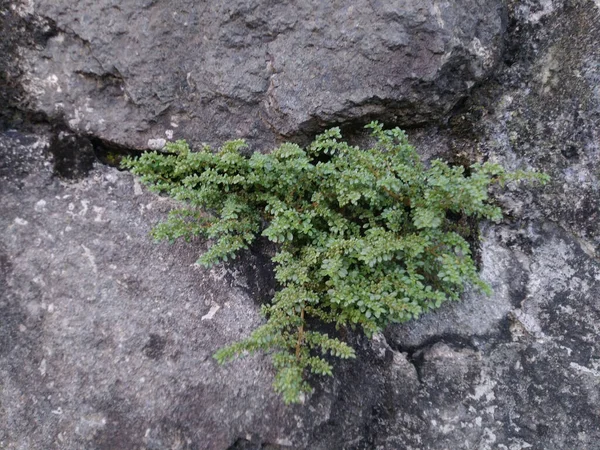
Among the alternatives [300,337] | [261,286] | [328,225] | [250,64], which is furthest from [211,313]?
[250,64]

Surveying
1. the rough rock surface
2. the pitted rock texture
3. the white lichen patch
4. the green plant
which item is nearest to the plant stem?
the green plant

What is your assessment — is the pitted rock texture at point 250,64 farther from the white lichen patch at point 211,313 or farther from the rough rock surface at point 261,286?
the white lichen patch at point 211,313

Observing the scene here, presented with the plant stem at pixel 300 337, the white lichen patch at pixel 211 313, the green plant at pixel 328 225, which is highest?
the green plant at pixel 328 225

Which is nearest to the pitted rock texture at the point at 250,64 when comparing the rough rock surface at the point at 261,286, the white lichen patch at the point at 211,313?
the rough rock surface at the point at 261,286

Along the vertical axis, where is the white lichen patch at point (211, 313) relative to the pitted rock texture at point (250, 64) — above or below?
below

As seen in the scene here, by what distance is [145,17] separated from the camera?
100 inches

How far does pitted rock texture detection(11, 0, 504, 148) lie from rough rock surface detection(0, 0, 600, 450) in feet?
0.05

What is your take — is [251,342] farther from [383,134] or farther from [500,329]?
[500,329]

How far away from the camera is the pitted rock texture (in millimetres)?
2434

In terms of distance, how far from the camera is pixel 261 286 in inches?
96.3

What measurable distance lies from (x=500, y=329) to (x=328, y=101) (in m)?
1.49

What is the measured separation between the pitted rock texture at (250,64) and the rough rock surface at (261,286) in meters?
0.02

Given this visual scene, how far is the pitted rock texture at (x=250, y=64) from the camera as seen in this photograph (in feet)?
7.98

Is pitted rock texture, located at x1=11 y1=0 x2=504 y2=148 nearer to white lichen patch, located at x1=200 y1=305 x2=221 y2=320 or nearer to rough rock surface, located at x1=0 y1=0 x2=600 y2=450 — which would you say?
rough rock surface, located at x1=0 y1=0 x2=600 y2=450
